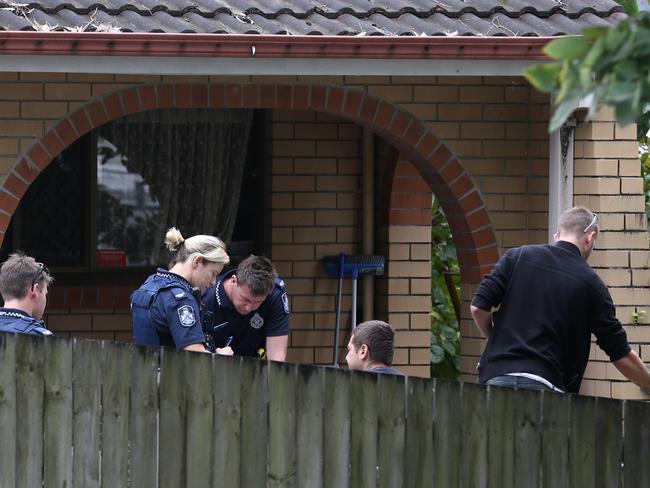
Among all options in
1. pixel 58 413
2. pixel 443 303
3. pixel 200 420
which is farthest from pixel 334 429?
pixel 443 303

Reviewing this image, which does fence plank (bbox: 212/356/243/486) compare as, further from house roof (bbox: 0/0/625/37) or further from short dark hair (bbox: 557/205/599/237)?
house roof (bbox: 0/0/625/37)

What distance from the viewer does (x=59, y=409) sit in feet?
16.7

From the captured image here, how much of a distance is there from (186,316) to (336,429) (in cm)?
103

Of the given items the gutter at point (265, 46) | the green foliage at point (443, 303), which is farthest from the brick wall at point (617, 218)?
the green foliage at point (443, 303)

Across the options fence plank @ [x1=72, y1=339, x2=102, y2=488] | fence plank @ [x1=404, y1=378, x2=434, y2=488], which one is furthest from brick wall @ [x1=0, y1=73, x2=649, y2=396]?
fence plank @ [x1=404, y1=378, x2=434, y2=488]

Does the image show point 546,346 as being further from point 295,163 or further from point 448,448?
point 295,163

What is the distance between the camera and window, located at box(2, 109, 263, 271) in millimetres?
9102

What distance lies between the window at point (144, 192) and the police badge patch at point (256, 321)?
289cm

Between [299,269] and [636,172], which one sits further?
[299,269]

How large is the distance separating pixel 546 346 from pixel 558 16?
6.90ft

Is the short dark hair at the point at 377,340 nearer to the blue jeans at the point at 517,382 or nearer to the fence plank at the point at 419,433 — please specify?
the blue jeans at the point at 517,382

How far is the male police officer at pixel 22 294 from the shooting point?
17.4 ft

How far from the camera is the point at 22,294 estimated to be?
5340mm

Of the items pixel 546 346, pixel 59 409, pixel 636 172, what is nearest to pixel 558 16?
pixel 636 172
